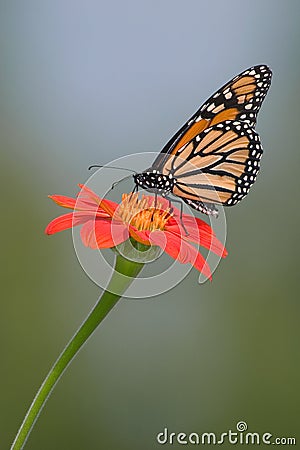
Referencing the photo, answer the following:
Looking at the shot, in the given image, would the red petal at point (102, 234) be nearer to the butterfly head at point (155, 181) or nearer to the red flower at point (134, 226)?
the red flower at point (134, 226)

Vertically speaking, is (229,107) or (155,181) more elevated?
(229,107)

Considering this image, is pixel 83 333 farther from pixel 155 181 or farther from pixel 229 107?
pixel 229 107

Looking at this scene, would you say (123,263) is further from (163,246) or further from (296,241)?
(296,241)

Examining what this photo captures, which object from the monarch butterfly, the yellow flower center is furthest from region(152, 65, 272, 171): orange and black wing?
the yellow flower center

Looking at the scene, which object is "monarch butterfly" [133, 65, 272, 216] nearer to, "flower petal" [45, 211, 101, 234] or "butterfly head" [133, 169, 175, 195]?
"butterfly head" [133, 169, 175, 195]

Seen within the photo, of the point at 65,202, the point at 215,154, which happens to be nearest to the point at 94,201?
the point at 65,202

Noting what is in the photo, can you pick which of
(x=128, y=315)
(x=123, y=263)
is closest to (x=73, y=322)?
(x=128, y=315)

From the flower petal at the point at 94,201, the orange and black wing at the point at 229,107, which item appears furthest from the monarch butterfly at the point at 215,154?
the flower petal at the point at 94,201
